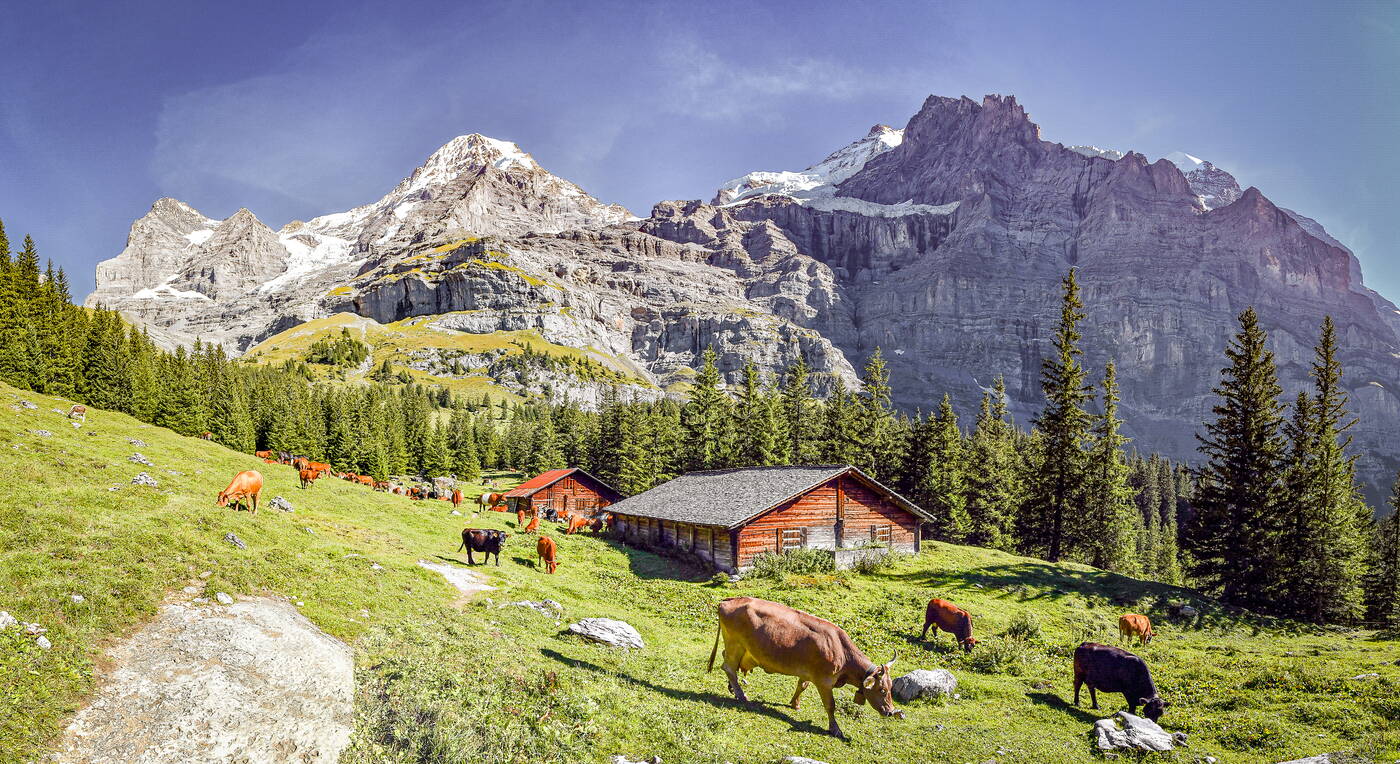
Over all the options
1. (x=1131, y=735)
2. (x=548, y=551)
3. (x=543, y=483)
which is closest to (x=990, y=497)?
(x=543, y=483)

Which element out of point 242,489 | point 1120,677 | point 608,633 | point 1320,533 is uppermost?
point 242,489

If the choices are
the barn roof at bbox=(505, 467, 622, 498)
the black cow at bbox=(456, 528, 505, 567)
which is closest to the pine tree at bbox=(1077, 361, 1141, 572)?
the black cow at bbox=(456, 528, 505, 567)

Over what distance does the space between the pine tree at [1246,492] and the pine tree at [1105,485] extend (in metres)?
6.98

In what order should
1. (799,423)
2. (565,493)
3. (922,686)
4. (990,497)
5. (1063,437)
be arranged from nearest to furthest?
(922,686) < (1063,437) < (990,497) < (565,493) < (799,423)

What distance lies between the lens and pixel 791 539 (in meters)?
39.2

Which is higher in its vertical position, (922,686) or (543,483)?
(543,483)

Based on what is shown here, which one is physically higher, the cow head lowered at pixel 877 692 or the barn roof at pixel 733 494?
the barn roof at pixel 733 494

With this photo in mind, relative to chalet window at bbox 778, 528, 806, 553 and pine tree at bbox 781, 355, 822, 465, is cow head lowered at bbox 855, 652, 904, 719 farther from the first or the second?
pine tree at bbox 781, 355, 822, 465

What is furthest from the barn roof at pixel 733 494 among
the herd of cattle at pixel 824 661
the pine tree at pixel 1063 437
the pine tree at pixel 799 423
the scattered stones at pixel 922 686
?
the herd of cattle at pixel 824 661

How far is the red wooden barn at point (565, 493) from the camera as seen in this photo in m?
62.9

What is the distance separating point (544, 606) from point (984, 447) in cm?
5459

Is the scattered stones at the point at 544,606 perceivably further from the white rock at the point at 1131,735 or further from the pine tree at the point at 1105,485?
the pine tree at the point at 1105,485

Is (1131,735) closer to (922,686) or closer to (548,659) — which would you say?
(922,686)

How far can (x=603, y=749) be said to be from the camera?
10.5 m
